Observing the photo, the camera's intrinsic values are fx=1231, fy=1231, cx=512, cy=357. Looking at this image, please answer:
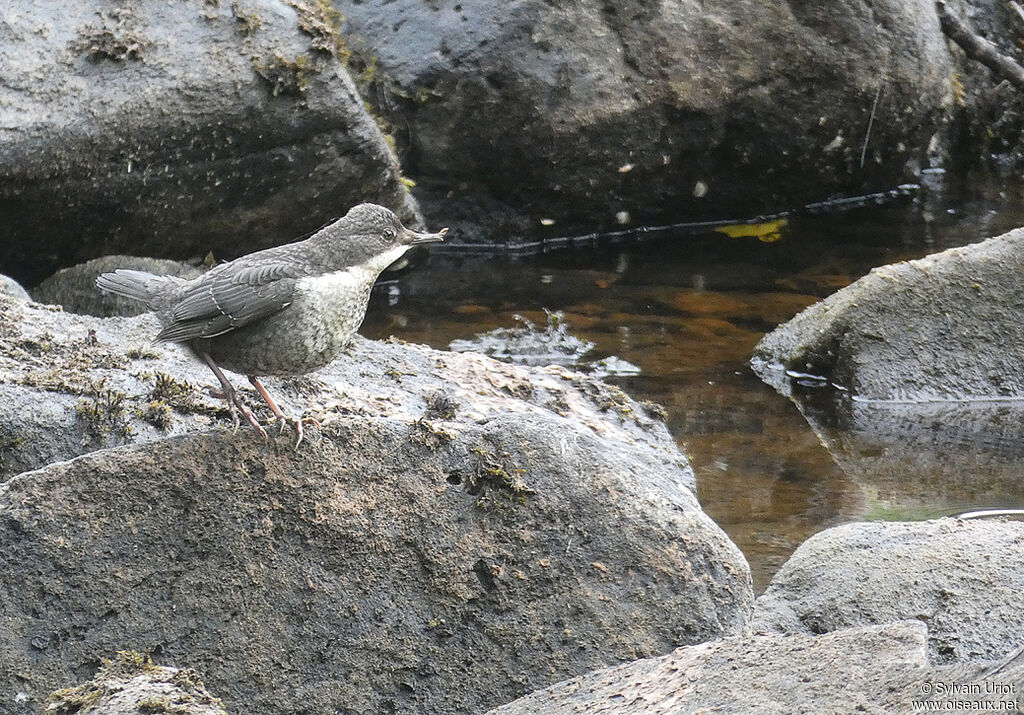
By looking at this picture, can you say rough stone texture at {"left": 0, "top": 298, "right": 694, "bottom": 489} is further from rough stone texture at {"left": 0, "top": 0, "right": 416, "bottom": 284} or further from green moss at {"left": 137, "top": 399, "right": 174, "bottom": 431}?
rough stone texture at {"left": 0, "top": 0, "right": 416, "bottom": 284}

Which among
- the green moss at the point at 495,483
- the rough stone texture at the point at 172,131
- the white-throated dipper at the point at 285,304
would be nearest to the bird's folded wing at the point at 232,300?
the white-throated dipper at the point at 285,304

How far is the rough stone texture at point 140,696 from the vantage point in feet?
8.78

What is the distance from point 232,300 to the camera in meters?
3.65

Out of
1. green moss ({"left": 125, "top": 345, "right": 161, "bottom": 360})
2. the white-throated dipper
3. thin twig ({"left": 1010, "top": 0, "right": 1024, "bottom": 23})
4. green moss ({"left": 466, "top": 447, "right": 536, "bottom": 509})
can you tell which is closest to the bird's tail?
the white-throated dipper

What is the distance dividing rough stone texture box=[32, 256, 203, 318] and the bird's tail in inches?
104

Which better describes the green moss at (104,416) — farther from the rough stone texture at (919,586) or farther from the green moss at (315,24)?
the green moss at (315,24)

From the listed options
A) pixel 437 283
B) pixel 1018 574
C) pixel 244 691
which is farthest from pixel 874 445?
pixel 244 691

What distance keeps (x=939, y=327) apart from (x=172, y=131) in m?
4.86

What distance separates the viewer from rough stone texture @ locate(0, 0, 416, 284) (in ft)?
23.5

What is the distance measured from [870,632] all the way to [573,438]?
1.22 metres

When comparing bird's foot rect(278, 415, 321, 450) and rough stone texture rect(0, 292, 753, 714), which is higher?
bird's foot rect(278, 415, 321, 450)

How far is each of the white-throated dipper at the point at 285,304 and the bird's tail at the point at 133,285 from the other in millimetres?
95

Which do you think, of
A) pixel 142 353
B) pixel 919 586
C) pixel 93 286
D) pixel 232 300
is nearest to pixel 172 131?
pixel 93 286

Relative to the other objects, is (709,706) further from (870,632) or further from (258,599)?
(258,599)
